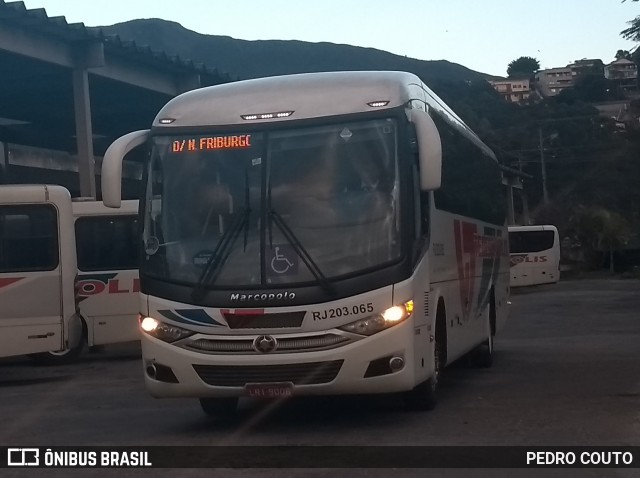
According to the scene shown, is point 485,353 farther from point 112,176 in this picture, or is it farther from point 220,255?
point 112,176

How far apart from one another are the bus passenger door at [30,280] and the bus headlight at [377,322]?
25.7 ft

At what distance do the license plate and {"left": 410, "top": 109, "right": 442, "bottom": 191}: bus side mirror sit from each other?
2139mm

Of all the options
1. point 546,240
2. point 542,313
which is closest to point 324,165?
point 542,313

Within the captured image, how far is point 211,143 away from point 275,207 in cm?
90

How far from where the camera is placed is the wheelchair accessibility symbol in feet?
32.9

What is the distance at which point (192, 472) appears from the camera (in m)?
8.45

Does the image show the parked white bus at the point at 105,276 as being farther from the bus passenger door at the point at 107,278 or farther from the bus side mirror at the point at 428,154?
the bus side mirror at the point at 428,154

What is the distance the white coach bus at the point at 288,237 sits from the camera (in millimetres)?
9953

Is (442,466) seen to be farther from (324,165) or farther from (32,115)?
(32,115)

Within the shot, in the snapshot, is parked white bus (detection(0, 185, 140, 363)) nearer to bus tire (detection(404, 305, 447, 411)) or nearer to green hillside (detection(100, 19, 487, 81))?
bus tire (detection(404, 305, 447, 411))

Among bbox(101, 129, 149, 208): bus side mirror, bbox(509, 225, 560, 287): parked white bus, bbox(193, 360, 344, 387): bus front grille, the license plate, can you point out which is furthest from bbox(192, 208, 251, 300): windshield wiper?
bbox(509, 225, 560, 287): parked white bus

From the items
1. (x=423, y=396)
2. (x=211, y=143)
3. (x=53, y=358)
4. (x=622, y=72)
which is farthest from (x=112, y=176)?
(x=622, y=72)

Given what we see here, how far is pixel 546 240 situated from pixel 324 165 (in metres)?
40.2

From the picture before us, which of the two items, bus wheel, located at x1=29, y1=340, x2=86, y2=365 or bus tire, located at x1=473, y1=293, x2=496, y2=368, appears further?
bus wheel, located at x1=29, y1=340, x2=86, y2=365
